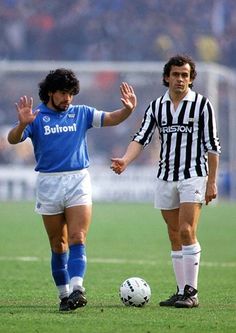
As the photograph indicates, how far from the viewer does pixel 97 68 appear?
3284cm

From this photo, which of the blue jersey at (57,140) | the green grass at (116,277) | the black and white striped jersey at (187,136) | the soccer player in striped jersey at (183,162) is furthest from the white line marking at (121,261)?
the blue jersey at (57,140)

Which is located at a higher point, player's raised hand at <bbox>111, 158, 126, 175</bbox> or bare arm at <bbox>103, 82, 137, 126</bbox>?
bare arm at <bbox>103, 82, 137, 126</bbox>

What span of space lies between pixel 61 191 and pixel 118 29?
27.3 meters

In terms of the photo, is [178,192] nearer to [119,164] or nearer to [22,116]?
[119,164]

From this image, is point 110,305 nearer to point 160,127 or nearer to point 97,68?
point 160,127

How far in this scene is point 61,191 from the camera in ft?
29.2

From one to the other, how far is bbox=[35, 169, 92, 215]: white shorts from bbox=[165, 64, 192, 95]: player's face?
113 centimetres

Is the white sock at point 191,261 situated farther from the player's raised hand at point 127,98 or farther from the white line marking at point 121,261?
the white line marking at point 121,261

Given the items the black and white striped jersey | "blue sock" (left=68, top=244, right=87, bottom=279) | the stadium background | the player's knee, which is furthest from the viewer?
the stadium background

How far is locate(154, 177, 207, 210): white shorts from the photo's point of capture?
9.37 m

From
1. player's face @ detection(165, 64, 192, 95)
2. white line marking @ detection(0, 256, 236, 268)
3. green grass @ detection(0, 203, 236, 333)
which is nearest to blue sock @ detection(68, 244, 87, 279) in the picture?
green grass @ detection(0, 203, 236, 333)

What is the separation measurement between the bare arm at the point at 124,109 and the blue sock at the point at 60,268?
115 centimetres

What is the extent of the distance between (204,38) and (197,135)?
26646 mm

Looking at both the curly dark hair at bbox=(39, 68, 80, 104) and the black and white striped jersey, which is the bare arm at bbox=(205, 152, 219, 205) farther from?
the curly dark hair at bbox=(39, 68, 80, 104)
